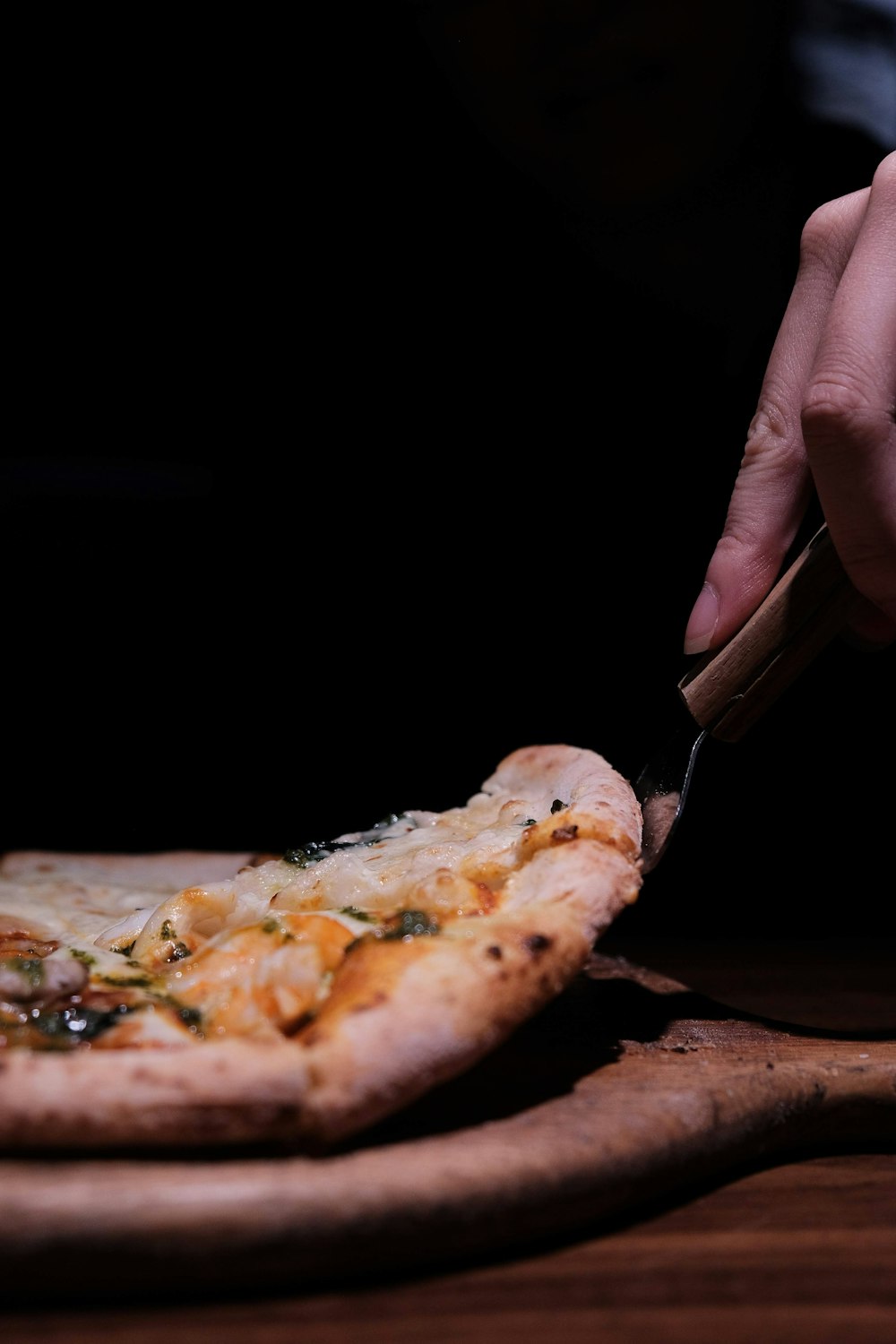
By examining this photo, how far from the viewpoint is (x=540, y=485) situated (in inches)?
126

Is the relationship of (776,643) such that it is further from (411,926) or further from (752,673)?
(411,926)

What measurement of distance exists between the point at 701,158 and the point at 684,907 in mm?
1903

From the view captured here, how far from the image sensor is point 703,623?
203 cm

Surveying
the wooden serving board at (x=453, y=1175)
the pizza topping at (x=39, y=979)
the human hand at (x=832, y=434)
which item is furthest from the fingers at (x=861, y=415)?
the pizza topping at (x=39, y=979)

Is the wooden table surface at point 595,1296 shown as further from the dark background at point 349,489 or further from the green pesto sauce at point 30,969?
the dark background at point 349,489

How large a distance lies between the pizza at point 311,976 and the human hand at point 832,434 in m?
0.44

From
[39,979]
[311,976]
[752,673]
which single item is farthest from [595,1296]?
[752,673]

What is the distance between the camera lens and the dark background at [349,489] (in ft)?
9.80

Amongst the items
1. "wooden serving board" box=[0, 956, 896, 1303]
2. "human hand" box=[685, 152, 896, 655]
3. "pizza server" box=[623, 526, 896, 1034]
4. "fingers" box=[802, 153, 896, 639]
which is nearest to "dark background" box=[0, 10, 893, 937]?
"human hand" box=[685, 152, 896, 655]

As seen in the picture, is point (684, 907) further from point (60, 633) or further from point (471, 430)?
point (60, 633)

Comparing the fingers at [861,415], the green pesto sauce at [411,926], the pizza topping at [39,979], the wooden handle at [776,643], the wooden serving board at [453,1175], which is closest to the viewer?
the wooden serving board at [453,1175]

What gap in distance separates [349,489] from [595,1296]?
2233 millimetres

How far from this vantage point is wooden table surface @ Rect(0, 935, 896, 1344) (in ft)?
3.77

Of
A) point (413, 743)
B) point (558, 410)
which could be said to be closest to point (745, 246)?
point (558, 410)
